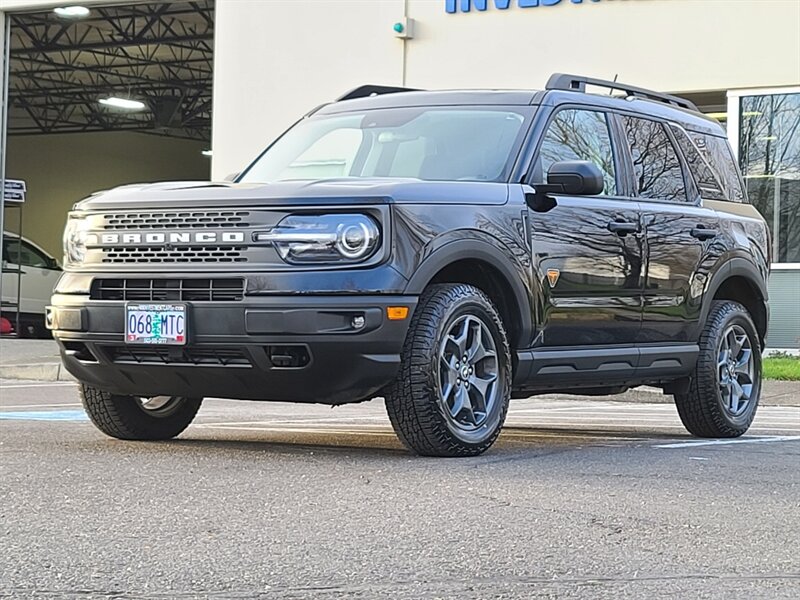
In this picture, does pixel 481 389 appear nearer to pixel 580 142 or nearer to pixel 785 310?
pixel 580 142

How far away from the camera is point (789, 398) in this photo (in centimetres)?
1221

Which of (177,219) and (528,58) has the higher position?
(528,58)

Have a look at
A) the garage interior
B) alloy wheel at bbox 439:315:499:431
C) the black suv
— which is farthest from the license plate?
the garage interior

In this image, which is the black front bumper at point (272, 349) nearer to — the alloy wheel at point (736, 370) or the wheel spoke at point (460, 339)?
the wheel spoke at point (460, 339)

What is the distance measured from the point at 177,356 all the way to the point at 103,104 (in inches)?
1467

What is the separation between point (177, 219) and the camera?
247 inches

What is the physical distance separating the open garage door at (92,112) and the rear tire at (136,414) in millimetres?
17629

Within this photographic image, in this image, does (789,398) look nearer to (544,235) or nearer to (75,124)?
(544,235)

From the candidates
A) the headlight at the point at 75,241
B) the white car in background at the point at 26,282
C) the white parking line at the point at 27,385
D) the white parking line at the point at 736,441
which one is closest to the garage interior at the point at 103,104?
the white car in background at the point at 26,282

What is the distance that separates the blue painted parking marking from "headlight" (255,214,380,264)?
133 inches

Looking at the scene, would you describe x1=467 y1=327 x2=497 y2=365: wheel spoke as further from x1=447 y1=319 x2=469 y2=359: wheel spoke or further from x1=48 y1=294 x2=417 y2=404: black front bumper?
x1=48 y1=294 x2=417 y2=404: black front bumper

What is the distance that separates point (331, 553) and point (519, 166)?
3132 millimetres

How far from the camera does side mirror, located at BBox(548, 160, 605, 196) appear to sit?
22.1 ft

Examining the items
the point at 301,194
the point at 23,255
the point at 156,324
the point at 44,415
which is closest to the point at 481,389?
the point at 301,194
